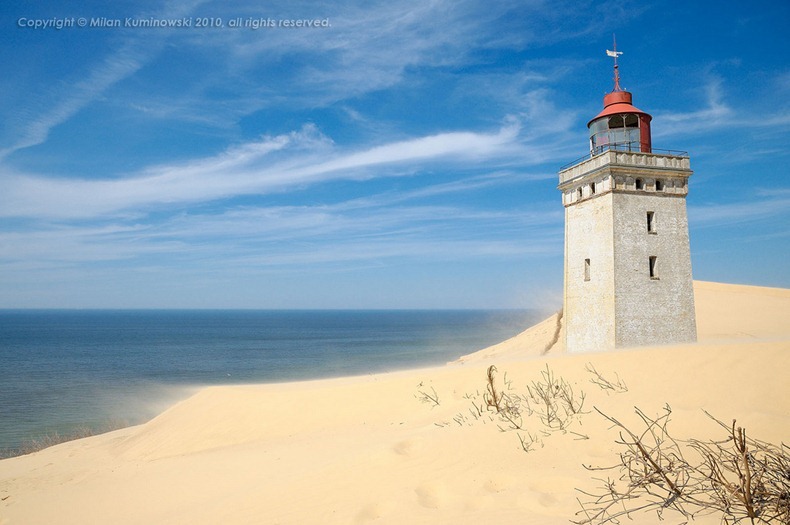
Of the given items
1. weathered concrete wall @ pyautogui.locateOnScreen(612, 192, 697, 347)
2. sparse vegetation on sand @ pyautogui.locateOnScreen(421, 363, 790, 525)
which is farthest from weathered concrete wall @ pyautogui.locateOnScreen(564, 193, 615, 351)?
sparse vegetation on sand @ pyautogui.locateOnScreen(421, 363, 790, 525)

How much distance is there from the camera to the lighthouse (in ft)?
58.9

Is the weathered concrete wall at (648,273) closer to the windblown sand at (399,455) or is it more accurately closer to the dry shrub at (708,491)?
the windblown sand at (399,455)

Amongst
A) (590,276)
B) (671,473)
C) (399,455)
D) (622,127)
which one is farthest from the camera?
(622,127)

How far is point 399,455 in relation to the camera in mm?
7211

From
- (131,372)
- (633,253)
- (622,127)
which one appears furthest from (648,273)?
(131,372)

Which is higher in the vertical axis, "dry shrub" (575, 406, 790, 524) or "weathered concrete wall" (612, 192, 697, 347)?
"weathered concrete wall" (612, 192, 697, 347)

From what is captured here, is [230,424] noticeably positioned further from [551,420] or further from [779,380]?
[779,380]

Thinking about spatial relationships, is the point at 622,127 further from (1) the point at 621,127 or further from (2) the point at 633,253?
(2) the point at 633,253

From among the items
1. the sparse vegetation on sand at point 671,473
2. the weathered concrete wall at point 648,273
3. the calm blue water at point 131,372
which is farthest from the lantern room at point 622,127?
the calm blue water at point 131,372

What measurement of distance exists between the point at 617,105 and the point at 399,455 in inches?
718

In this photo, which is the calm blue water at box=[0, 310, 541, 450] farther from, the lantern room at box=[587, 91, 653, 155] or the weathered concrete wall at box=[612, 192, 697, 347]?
the lantern room at box=[587, 91, 653, 155]

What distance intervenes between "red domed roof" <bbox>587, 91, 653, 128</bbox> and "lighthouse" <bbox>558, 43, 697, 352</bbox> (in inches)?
1.5

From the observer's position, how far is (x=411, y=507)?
562 cm

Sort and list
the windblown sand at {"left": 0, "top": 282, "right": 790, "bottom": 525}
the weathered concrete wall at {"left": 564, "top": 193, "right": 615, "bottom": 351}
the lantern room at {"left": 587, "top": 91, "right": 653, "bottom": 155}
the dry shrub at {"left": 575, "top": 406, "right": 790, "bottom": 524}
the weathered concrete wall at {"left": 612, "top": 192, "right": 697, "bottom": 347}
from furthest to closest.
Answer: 1. the lantern room at {"left": 587, "top": 91, "right": 653, "bottom": 155}
2. the weathered concrete wall at {"left": 564, "top": 193, "right": 615, "bottom": 351}
3. the weathered concrete wall at {"left": 612, "top": 192, "right": 697, "bottom": 347}
4. the windblown sand at {"left": 0, "top": 282, "right": 790, "bottom": 525}
5. the dry shrub at {"left": 575, "top": 406, "right": 790, "bottom": 524}
